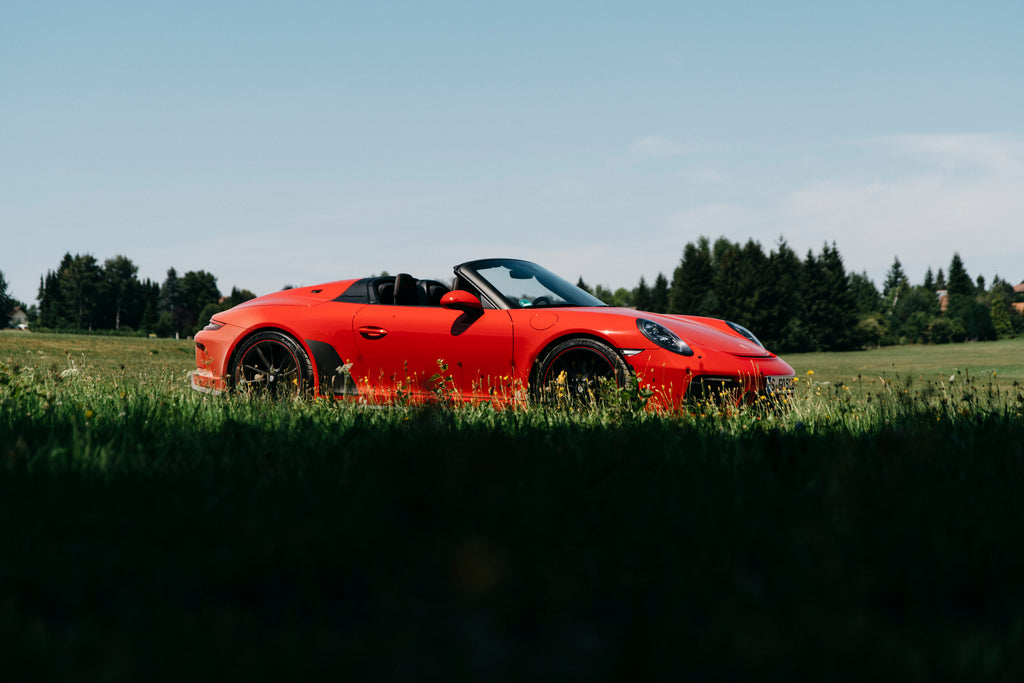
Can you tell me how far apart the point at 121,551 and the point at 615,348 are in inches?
159

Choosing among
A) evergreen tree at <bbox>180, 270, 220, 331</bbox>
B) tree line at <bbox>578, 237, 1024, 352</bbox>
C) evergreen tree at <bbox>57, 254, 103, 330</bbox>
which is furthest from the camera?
evergreen tree at <bbox>180, 270, 220, 331</bbox>

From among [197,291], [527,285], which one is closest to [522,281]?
[527,285]

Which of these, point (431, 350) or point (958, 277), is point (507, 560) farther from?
point (958, 277)

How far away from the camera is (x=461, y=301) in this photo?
18.7ft

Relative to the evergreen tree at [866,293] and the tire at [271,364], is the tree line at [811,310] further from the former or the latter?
the tire at [271,364]

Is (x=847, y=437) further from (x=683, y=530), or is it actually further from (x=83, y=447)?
(x=83, y=447)

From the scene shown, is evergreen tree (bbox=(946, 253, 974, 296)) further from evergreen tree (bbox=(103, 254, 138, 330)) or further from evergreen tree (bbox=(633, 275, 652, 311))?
evergreen tree (bbox=(103, 254, 138, 330))

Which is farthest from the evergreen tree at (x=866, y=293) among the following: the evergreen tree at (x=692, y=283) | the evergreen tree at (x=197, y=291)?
the evergreen tree at (x=197, y=291)

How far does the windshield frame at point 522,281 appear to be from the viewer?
6121 mm

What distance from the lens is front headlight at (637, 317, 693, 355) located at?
5.55 meters

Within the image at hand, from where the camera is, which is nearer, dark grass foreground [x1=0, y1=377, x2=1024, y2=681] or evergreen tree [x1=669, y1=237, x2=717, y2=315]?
dark grass foreground [x1=0, y1=377, x2=1024, y2=681]

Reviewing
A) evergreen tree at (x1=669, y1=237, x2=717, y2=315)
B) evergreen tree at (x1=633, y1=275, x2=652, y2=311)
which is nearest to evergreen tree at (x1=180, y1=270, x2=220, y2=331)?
evergreen tree at (x1=633, y1=275, x2=652, y2=311)

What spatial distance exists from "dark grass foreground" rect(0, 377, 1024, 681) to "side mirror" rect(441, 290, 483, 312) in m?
2.48

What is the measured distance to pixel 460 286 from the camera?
21.1 feet
